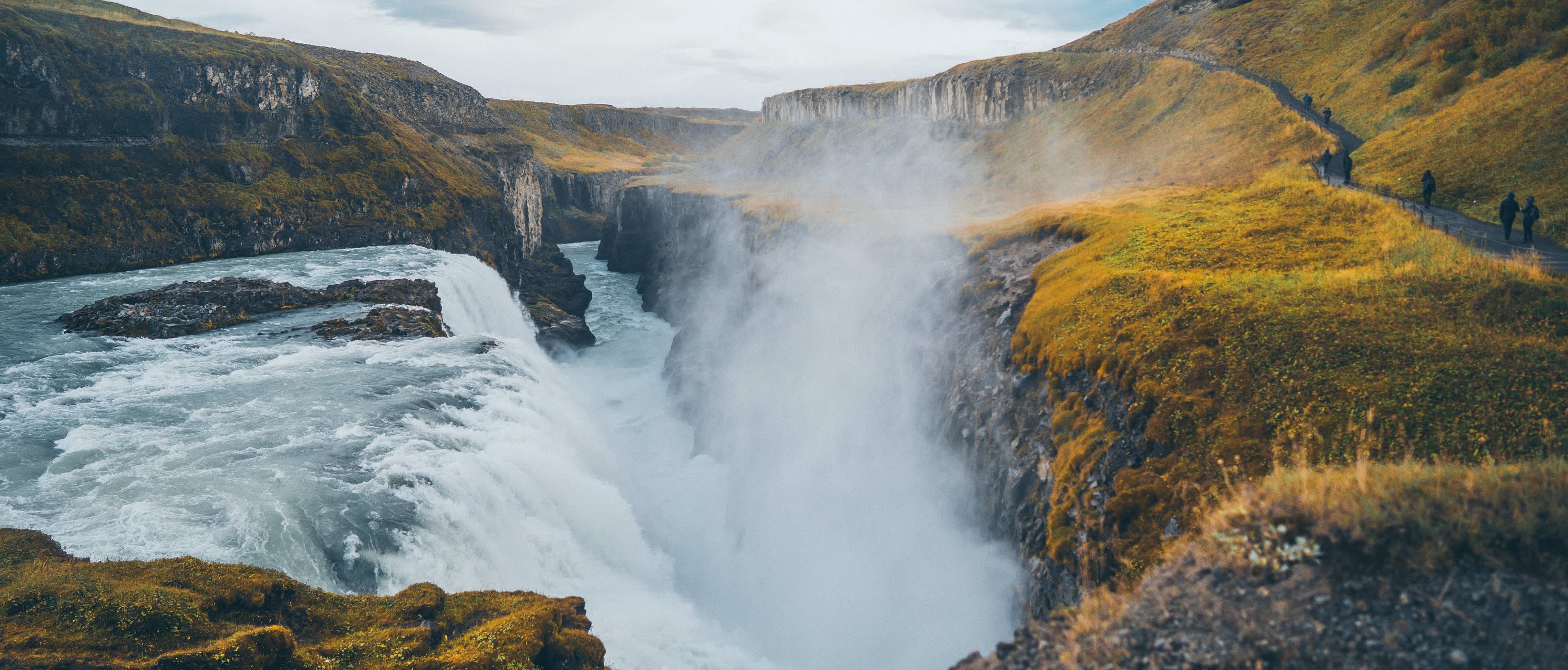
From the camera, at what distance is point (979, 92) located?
10038cm

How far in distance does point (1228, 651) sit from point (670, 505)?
32637 millimetres

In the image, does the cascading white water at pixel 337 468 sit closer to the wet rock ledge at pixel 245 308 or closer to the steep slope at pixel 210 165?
the wet rock ledge at pixel 245 308

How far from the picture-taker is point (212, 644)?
1159 cm

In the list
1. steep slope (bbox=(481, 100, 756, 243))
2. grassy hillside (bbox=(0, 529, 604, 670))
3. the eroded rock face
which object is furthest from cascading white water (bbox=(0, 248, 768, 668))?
steep slope (bbox=(481, 100, 756, 243))

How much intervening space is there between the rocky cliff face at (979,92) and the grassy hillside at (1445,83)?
21515mm

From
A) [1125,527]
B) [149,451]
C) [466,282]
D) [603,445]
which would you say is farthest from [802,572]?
[466,282]

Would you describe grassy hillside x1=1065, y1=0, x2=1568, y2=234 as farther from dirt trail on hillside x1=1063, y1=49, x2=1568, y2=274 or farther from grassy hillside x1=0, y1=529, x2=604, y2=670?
grassy hillside x1=0, y1=529, x2=604, y2=670

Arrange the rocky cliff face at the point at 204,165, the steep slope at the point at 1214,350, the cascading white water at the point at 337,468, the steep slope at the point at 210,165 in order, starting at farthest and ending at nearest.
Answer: the steep slope at the point at 210,165 < the rocky cliff face at the point at 204,165 < the cascading white water at the point at 337,468 < the steep slope at the point at 1214,350

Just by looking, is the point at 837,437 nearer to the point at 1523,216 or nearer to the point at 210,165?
the point at 1523,216

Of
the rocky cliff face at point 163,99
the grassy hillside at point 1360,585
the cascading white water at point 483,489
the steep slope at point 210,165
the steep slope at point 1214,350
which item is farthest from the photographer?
the rocky cliff face at point 163,99

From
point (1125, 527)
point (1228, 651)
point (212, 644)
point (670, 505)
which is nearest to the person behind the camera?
point (1228, 651)

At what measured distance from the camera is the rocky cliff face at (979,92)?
299ft

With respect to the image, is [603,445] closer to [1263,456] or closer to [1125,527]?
[1125,527]

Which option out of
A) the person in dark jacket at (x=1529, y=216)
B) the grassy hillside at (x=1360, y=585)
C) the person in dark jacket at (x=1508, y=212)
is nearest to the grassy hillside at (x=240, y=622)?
the grassy hillside at (x=1360, y=585)
